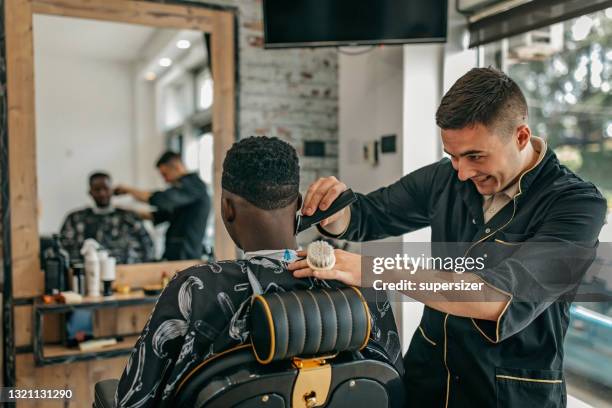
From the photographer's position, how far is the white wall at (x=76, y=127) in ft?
8.80

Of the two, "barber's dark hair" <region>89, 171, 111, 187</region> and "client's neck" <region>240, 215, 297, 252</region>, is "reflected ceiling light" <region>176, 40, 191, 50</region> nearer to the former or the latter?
"barber's dark hair" <region>89, 171, 111, 187</region>

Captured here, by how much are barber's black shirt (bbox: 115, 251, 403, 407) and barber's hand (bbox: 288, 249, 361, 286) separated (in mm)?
29

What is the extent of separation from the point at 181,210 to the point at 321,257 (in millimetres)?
2048

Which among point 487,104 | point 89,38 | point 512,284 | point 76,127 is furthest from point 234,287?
point 76,127

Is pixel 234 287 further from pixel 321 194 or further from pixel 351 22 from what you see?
pixel 351 22

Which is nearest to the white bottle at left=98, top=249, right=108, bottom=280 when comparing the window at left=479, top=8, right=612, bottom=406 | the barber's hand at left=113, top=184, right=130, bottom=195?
the barber's hand at left=113, top=184, right=130, bottom=195

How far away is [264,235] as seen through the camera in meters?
1.22

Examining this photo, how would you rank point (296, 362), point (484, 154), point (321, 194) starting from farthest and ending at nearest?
point (321, 194), point (484, 154), point (296, 362)

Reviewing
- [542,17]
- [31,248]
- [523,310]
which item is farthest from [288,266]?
[31,248]

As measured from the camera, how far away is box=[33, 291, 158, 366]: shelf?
7.73 ft

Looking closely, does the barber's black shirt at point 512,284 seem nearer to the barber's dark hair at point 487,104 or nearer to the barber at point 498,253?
the barber at point 498,253

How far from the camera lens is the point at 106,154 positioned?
3146 millimetres

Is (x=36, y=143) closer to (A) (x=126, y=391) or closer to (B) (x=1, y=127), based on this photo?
(B) (x=1, y=127)

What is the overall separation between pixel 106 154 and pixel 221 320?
235 centimetres
